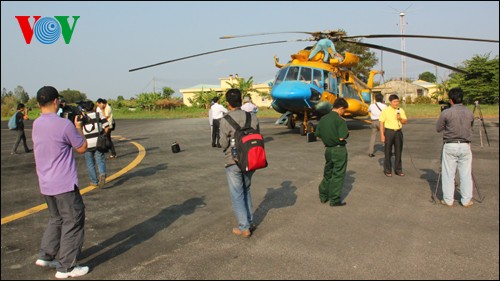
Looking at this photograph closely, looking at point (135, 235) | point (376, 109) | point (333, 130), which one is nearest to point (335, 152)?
point (333, 130)

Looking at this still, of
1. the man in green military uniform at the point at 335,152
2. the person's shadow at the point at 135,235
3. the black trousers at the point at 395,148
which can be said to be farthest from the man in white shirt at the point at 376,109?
the person's shadow at the point at 135,235

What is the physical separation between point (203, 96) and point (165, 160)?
130ft

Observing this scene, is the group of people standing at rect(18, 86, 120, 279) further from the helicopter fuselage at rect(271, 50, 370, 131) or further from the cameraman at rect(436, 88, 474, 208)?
the helicopter fuselage at rect(271, 50, 370, 131)

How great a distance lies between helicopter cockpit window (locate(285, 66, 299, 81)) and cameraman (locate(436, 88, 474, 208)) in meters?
9.52

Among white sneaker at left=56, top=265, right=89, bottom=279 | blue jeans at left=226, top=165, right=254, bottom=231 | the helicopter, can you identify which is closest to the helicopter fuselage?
the helicopter

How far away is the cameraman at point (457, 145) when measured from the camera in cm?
546

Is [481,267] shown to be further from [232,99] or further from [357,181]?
[357,181]

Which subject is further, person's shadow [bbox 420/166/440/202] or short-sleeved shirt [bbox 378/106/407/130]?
short-sleeved shirt [bbox 378/106/407/130]

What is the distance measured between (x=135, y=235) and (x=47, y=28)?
288cm

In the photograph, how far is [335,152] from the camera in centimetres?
605

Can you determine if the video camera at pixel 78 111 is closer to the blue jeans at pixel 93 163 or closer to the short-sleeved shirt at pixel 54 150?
the blue jeans at pixel 93 163

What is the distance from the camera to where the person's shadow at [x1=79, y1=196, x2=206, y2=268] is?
4.23m

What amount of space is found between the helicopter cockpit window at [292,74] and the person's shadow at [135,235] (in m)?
9.60

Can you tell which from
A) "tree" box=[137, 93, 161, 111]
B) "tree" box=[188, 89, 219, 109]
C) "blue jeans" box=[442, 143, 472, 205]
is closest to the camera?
"blue jeans" box=[442, 143, 472, 205]
